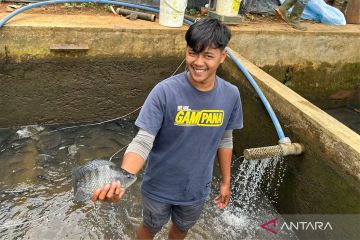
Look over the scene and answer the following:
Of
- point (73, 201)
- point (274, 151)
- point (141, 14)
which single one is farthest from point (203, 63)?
point (141, 14)

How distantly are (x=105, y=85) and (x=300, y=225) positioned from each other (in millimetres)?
3184

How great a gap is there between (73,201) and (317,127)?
8.32ft

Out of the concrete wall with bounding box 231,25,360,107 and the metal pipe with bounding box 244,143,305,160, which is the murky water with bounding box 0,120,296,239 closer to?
the metal pipe with bounding box 244,143,305,160

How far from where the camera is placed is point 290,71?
6.12m

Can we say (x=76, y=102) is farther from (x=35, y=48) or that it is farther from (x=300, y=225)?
(x=300, y=225)

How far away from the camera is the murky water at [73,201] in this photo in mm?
3328

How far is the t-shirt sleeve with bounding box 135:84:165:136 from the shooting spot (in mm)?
1880

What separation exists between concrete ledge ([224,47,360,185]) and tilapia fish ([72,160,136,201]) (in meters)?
1.95

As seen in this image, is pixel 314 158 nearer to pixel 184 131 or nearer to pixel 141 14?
pixel 184 131

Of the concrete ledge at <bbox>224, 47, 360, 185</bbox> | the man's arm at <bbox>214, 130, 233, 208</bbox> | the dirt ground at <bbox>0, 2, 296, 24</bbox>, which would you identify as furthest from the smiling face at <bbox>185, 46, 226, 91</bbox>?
the dirt ground at <bbox>0, 2, 296, 24</bbox>

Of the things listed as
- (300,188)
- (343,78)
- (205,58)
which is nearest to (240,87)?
(300,188)

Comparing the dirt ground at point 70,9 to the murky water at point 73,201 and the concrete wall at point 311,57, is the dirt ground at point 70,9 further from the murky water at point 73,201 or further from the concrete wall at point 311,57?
the murky water at point 73,201

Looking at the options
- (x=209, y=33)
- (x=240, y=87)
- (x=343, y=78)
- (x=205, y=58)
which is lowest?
(x=343, y=78)

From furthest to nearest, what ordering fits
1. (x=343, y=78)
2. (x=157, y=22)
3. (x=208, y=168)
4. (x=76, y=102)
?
(x=343, y=78) → (x=157, y=22) → (x=76, y=102) → (x=208, y=168)
